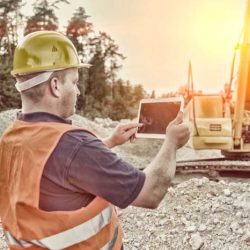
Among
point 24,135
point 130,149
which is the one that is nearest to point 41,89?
point 24,135

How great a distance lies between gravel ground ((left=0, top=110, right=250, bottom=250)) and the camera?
491cm

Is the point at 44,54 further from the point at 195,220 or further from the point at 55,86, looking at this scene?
the point at 195,220

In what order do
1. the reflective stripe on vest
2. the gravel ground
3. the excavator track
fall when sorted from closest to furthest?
the reflective stripe on vest
the gravel ground
the excavator track

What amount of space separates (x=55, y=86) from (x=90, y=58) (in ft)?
101

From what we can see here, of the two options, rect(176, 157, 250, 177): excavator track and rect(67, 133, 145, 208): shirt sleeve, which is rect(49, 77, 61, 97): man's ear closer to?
rect(67, 133, 145, 208): shirt sleeve

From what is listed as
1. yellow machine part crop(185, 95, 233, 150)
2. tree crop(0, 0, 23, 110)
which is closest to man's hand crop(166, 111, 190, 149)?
yellow machine part crop(185, 95, 233, 150)

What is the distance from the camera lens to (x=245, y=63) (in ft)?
29.9

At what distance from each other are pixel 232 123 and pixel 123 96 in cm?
2356

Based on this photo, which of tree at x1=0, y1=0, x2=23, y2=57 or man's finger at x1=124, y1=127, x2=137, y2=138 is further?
tree at x1=0, y1=0, x2=23, y2=57

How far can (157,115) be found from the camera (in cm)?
299

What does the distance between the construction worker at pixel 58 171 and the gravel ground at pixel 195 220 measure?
109 inches

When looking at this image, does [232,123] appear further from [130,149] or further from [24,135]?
[24,135]

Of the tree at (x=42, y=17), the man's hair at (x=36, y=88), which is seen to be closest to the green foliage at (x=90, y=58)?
the tree at (x=42, y=17)

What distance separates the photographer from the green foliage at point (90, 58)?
29250 millimetres
